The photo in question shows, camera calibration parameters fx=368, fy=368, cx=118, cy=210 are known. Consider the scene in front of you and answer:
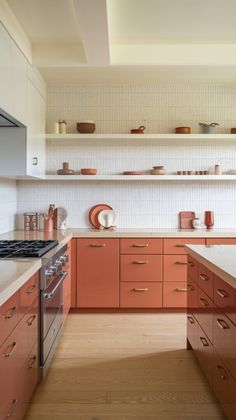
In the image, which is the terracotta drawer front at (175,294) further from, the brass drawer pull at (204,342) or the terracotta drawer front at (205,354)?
the brass drawer pull at (204,342)

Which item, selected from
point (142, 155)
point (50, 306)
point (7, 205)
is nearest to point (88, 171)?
point (142, 155)

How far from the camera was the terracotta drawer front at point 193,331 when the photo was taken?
8.18 feet

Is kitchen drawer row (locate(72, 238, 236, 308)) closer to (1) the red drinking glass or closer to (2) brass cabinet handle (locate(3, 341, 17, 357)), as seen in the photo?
(1) the red drinking glass

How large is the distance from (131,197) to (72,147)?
88cm

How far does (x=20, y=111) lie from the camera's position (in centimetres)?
286

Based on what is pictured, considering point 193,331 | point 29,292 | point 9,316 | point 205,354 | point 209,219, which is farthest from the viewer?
point 209,219

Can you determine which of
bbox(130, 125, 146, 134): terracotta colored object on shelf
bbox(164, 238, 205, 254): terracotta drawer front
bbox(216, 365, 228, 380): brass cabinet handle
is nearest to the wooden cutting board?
bbox(164, 238, 205, 254): terracotta drawer front

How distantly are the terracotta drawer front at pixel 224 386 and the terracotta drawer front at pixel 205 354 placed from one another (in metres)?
0.08

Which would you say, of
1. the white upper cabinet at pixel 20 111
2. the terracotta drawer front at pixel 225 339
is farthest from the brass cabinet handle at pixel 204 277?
the white upper cabinet at pixel 20 111

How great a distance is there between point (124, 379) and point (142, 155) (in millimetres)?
2494

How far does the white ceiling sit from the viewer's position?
2670 millimetres

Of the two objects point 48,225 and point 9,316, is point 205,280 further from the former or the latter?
point 48,225

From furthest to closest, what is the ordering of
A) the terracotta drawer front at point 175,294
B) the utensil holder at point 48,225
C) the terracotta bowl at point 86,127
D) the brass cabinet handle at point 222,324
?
the terracotta bowl at point 86,127 < the utensil holder at point 48,225 < the terracotta drawer front at point 175,294 < the brass cabinet handle at point 222,324

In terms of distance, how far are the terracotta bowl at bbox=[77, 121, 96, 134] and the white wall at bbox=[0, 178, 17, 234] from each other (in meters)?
0.94
